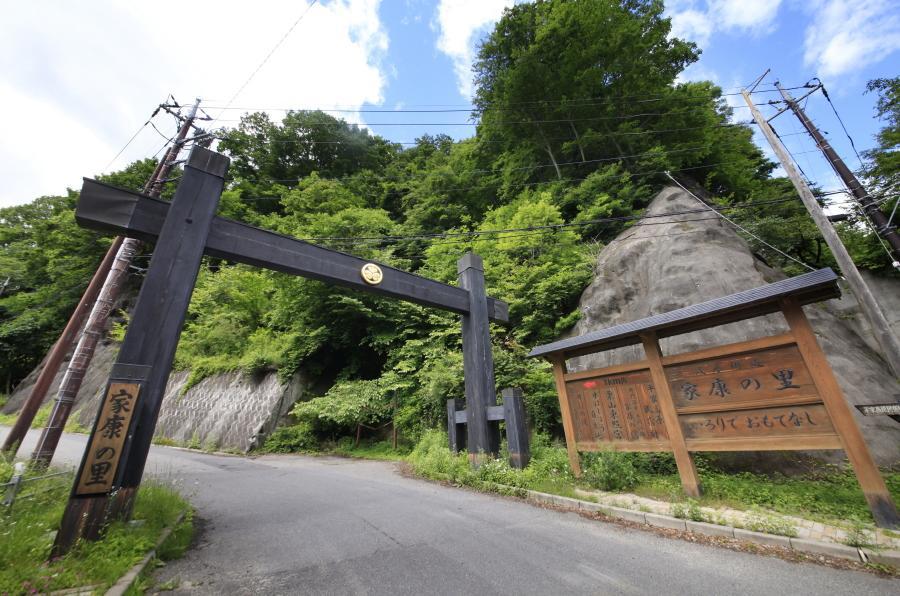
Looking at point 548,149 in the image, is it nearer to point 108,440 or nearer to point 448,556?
point 448,556

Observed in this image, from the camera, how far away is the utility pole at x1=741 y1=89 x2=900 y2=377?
6.45 meters

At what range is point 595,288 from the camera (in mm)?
11133

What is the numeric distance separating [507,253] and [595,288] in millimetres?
3685

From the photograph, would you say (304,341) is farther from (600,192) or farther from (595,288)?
(600,192)

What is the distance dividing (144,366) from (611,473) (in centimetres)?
661

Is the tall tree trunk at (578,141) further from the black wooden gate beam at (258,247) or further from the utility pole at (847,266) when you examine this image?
the black wooden gate beam at (258,247)

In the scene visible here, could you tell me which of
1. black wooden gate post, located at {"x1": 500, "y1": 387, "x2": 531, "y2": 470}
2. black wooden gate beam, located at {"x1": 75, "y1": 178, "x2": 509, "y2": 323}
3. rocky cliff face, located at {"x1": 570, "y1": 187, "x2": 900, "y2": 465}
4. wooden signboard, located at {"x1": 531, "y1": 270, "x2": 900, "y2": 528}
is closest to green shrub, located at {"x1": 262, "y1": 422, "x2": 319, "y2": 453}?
black wooden gate beam, located at {"x1": 75, "y1": 178, "x2": 509, "y2": 323}

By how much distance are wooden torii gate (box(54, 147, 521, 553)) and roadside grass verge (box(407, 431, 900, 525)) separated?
2.86ft

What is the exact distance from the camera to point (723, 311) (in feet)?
15.5

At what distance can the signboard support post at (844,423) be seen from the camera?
3.57m

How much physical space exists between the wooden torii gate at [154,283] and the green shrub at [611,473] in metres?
2.04

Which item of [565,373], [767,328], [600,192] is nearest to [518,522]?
[565,373]

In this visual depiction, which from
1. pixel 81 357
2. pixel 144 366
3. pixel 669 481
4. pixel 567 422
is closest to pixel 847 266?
pixel 669 481

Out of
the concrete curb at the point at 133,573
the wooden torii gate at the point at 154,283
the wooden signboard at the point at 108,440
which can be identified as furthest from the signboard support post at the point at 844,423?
the wooden signboard at the point at 108,440
